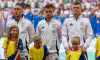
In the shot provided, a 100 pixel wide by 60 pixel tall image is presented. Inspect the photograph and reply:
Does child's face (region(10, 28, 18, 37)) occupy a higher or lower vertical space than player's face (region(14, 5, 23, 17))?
lower

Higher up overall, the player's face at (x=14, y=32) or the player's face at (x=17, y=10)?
the player's face at (x=17, y=10)

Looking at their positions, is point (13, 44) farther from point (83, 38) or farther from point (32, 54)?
point (83, 38)

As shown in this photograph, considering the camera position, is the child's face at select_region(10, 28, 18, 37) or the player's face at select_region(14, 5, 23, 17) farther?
the player's face at select_region(14, 5, 23, 17)

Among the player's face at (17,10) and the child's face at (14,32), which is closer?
the child's face at (14,32)

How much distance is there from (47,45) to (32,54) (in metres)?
0.51

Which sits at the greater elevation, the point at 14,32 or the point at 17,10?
the point at 17,10

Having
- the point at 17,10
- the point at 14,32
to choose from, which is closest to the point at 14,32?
the point at 14,32

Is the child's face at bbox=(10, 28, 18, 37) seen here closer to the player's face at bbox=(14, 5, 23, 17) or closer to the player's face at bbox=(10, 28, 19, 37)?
the player's face at bbox=(10, 28, 19, 37)

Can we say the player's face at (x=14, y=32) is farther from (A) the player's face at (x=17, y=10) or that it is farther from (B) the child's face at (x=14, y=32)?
(A) the player's face at (x=17, y=10)

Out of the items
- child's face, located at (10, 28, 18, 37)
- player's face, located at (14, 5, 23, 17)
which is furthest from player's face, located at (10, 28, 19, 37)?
player's face, located at (14, 5, 23, 17)

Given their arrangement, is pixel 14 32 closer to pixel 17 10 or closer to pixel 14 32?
pixel 14 32

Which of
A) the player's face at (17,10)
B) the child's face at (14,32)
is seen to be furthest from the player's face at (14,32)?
the player's face at (17,10)

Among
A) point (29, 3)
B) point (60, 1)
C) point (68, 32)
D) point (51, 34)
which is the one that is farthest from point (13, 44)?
point (60, 1)

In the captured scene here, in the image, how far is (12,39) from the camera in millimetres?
5133
